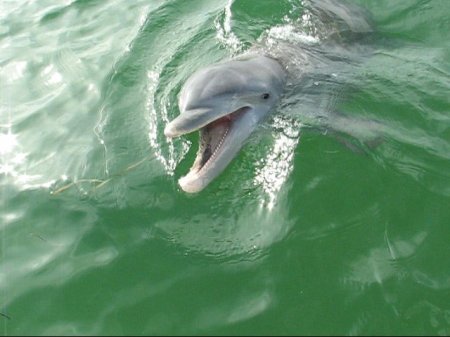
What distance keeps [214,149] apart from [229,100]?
23.4 inches

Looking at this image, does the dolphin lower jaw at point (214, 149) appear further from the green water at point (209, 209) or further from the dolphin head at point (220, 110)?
the green water at point (209, 209)

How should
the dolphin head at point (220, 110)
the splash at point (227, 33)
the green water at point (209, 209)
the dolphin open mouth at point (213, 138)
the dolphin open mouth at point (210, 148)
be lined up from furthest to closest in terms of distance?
the splash at point (227, 33)
the dolphin open mouth at point (213, 138)
the dolphin head at point (220, 110)
the dolphin open mouth at point (210, 148)
the green water at point (209, 209)

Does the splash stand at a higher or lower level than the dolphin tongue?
lower

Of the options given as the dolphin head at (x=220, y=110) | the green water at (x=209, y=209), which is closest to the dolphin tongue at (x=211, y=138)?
the dolphin head at (x=220, y=110)

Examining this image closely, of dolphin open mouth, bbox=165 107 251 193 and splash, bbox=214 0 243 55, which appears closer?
dolphin open mouth, bbox=165 107 251 193

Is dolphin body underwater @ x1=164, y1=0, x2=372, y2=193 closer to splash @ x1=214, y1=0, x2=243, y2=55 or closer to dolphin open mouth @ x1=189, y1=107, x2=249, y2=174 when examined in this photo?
dolphin open mouth @ x1=189, y1=107, x2=249, y2=174

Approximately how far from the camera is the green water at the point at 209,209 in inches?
194

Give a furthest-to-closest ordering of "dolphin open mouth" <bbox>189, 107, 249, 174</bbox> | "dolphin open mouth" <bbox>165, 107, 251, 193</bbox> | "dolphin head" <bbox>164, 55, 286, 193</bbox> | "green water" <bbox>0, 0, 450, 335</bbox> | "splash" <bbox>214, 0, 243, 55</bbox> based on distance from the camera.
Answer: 1. "splash" <bbox>214, 0, 243, 55</bbox>
2. "dolphin open mouth" <bbox>189, 107, 249, 174</bbox>
3. "dolphin head" <bbox>164, 55, 286, 193</bbox>
4. "dolphin open mouth" <bbox>165, 107, 251, 193</bbox>
5. "green water" <bbox>0, 0, 450, 335</bbox>

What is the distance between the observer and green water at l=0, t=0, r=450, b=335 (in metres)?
4.92

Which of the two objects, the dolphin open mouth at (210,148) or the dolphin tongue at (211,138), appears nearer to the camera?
the dolphin open mouth at (210,148)

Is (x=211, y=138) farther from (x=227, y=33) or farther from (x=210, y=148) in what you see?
(x=227, y=33)

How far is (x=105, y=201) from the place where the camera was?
20.0 feet

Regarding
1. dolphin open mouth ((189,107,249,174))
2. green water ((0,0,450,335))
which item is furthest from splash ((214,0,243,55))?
dolphin open mouth ((189,107,249,174))

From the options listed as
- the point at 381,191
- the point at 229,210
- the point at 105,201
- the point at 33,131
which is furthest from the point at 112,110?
the point at 381,191
